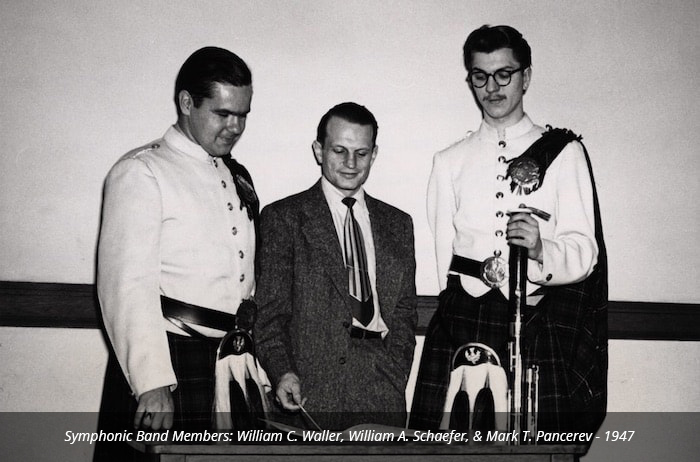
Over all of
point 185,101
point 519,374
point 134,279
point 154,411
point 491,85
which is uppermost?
point 491,85

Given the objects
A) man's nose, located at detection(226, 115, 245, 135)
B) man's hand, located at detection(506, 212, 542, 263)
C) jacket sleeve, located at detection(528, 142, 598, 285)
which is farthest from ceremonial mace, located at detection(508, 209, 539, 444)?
man's nose, located at detection(226, 115, 245, 135)

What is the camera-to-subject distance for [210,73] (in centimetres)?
279

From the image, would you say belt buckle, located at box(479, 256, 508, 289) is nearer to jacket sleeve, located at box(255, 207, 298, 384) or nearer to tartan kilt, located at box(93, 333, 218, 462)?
jacket sleeve, located at box(255, 207, 298, 384)

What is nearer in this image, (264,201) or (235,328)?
(235,328)

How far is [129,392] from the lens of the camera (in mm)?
2639

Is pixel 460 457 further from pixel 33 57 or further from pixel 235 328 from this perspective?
pixel 33 57

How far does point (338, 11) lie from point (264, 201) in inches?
33.9

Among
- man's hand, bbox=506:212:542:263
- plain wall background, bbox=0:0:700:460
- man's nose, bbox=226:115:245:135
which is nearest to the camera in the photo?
man's hand, bbox=506:212:542:263

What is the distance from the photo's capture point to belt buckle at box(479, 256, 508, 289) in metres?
2.88

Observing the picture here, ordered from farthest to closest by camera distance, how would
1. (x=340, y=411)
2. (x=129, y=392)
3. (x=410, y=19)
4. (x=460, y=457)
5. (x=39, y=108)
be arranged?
(x=410, y=19) < (x=39, y=108) < (x=340, y=411) < (x=129, y=392) < (x=460, y=457)

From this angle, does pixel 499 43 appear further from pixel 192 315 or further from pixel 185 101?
pixel 192 315

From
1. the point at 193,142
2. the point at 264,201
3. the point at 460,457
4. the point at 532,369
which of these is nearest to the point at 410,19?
Answer: the point at 264,201

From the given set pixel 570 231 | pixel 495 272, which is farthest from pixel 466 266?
pixel 570 231

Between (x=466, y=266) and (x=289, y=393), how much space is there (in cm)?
77
